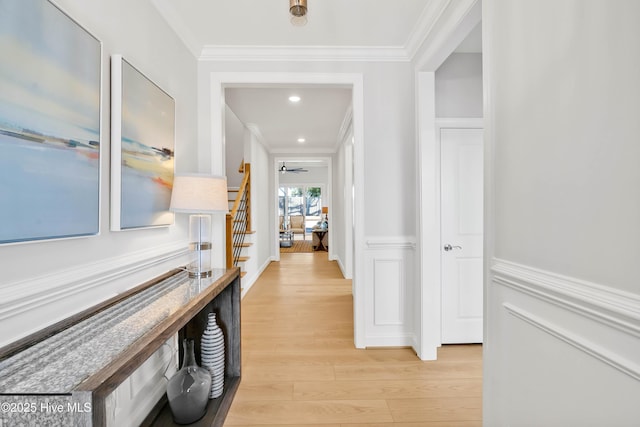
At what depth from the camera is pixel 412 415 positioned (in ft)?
5.76

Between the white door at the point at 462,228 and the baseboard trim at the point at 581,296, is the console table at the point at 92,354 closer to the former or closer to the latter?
the baseboard trim at the point at 581,296

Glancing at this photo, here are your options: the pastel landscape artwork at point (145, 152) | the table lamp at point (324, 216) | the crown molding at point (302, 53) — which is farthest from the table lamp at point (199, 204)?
the table lamp at point (324, 216)

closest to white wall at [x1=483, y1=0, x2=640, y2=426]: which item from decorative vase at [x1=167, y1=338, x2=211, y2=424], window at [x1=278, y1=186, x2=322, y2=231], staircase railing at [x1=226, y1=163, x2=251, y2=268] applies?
decorative vase at [x1=167, y1=338, x2=211, y2=424]

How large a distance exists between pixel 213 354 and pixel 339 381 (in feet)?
2.86

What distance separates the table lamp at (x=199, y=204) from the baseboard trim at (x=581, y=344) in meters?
1.61

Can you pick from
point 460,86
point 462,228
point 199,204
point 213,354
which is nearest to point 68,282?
point 199,204

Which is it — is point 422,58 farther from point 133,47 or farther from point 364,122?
point 133,47

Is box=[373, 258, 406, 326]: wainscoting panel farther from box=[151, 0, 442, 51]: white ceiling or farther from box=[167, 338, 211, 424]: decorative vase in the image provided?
box=[151, 0, 442, 51]: white ceiling

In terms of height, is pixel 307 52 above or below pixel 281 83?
above

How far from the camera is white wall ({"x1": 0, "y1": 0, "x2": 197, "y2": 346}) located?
38.2 inches

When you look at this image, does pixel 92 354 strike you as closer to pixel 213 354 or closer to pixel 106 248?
pixel 106 248

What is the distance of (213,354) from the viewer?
74.5 inches

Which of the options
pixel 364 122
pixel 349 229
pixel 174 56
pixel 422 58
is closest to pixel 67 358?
pixel 174 56

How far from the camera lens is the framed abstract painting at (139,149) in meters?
1.39
